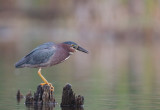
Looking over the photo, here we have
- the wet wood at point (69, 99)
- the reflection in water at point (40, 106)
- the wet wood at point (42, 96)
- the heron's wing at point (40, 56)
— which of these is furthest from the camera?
the heron's wing at point (40, 56)

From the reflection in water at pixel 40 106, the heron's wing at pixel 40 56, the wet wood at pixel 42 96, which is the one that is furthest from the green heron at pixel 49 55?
the reflection in water at pixel 40 106

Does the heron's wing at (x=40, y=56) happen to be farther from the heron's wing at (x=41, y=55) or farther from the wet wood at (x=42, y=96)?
the wet wood at (x=42, y=96)

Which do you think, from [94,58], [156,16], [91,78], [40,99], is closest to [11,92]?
[40,99]

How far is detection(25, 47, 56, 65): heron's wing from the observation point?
1173cm

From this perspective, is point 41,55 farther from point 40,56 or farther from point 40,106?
point 40,106

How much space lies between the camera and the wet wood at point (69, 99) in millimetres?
11414

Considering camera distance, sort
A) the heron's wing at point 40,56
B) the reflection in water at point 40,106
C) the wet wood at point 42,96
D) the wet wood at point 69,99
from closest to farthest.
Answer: the reflection in water at point 40,106 < the wet wood at point 69,99 < the wet wood at point 42,96 < the heron's wing at point 40,56

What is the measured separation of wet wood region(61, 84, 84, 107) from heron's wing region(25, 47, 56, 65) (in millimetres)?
743

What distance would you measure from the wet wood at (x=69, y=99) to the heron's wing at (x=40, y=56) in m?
0.74

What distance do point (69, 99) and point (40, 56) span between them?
1.07m

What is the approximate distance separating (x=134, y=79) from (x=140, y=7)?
2109 centimetres

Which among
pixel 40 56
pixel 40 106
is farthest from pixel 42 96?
pixel 40 56

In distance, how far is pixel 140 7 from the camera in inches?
1497

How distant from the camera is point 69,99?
11.5 metres
